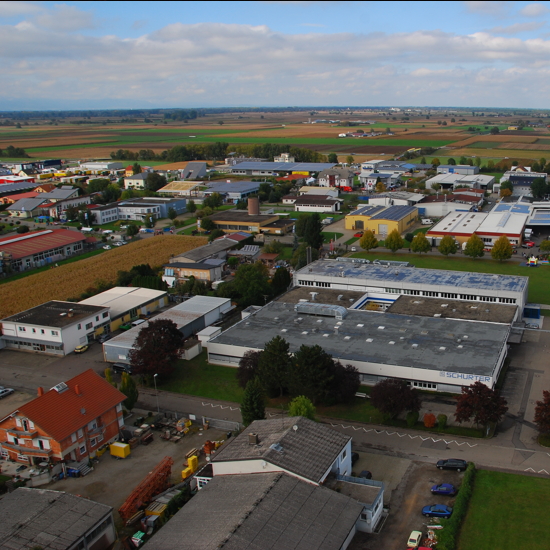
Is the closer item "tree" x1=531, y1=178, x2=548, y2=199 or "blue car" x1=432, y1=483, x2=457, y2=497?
"blue car" x1=432, y1=483, x2=457, y2=497

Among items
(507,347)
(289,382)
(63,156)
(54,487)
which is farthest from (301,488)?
(63,156)

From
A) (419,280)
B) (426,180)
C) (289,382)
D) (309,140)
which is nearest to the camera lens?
(289,382)

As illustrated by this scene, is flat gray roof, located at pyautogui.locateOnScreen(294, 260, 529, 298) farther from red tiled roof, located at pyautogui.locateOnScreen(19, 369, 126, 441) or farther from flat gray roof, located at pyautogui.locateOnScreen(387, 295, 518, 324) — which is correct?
red tiled roof, located at pyautogui.locateOnScreen(19, 369, 126, 441)

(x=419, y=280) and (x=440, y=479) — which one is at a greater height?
(x=419, y=280)

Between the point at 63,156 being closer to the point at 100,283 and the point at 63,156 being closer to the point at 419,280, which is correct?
the point at 100,283

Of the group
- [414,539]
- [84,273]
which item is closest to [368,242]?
[84,273]

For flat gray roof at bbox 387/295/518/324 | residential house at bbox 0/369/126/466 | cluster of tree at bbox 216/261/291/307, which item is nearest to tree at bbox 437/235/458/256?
flat gray roof at bbox 387/295/518/324

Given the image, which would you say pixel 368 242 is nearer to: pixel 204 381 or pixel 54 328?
pixel 204 381

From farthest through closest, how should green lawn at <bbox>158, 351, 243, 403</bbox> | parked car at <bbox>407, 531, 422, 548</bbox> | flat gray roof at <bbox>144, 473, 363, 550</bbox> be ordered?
green lawn at <bbox>158, 351, 243, 403</bbox> < parked car at <bbox>407, 531, 422, 548</bbox> < flat gray roof at <bbox>144, 473, 363, 550</bbox>
